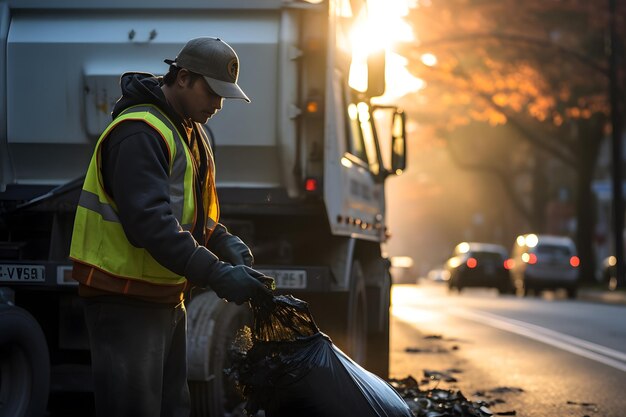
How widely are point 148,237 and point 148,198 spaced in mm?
118

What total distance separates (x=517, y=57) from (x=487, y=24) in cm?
141

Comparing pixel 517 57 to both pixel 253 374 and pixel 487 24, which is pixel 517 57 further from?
pixel 253 374

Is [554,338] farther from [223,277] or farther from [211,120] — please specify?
[223,277]

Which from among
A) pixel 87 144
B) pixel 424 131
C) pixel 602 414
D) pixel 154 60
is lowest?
pixel 602 414

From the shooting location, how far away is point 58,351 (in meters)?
7.30

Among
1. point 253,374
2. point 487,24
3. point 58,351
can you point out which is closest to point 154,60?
point 58,351

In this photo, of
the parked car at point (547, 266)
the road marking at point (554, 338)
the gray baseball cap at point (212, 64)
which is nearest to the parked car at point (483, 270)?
the parked car at point (547, 266)

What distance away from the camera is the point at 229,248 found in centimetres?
454

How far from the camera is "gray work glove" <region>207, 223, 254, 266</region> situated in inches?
177

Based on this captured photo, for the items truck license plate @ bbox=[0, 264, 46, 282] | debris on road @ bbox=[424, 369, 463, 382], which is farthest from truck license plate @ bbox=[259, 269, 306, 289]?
debris on road @ bbox=[424, 369, 463, 382]

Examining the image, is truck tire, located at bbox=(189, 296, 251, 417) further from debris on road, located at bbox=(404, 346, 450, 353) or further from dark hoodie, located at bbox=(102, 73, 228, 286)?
debris on road, located at bbox=(404, 346, 450, 353)

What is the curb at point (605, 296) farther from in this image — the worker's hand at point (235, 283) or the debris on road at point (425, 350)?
the worker's hand at point (235, 283)

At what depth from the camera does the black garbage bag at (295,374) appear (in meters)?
4.47

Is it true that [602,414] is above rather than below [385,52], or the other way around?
below
